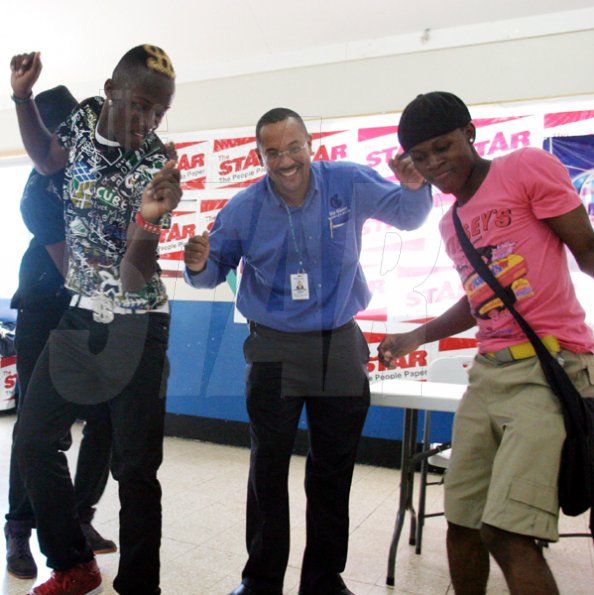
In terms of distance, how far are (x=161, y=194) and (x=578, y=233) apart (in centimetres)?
87

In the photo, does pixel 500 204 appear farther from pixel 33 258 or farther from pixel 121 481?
pixel 33 258

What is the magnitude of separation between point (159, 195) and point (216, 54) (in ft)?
8.24

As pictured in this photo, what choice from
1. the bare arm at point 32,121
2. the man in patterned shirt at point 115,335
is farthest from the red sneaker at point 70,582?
the bare arm at point 32,121

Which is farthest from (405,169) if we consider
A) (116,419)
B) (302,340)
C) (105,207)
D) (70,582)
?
(70,582)

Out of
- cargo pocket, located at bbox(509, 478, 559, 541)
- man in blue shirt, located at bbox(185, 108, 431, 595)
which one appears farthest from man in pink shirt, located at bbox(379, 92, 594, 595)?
man in blue shirt, located at bbox(185, 108, 431, 595)

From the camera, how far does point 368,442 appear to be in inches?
143

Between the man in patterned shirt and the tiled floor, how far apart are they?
0.51 m

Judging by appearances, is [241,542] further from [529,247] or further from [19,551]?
[529,247]

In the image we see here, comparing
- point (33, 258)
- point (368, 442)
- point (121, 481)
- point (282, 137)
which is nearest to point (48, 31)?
point (33, 258)

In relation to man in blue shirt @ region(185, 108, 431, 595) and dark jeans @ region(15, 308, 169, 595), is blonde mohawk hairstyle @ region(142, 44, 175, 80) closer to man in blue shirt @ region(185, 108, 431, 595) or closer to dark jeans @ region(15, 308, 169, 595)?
man in blue shirt @ region(185, 108, 431, 595)

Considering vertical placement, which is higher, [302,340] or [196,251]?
[196,251]

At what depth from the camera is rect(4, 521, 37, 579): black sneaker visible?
6.08 feet

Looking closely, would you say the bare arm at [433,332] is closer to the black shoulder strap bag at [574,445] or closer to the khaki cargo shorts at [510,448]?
the khaki cargo shorts at [510,448]

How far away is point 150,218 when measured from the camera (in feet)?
4.32
